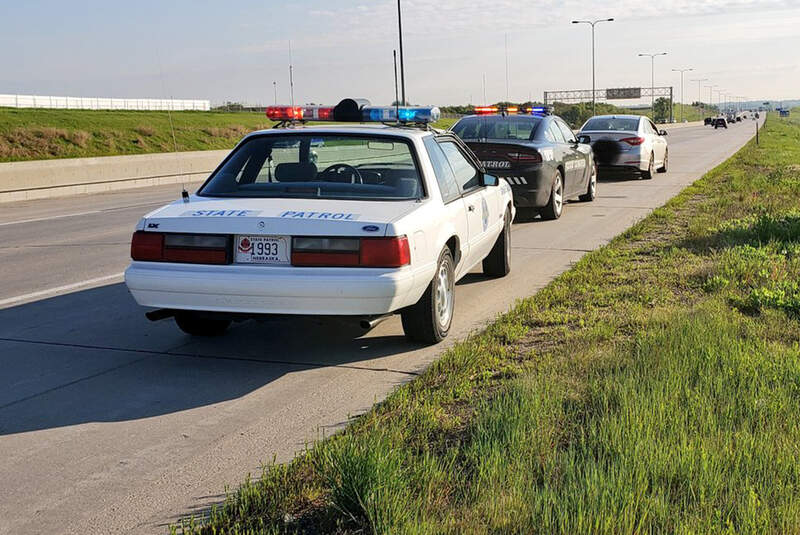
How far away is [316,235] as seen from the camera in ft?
18.0

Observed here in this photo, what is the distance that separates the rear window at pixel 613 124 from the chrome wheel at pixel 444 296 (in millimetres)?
15786

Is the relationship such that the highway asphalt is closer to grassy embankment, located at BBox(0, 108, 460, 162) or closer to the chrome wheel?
the chrome wheel

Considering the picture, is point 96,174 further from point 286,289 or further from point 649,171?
point 286,289

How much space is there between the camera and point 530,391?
4.72 meters

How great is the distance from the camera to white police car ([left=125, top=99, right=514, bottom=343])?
549 cm

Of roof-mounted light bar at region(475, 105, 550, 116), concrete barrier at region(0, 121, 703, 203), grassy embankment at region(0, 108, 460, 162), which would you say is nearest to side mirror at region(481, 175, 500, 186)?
roof-mounted light bar at region(475, 105, 550, 116)

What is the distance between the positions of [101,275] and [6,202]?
13878mm

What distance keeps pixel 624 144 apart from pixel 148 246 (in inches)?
661

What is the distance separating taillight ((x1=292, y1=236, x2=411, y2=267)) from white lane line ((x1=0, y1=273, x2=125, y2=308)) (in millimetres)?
3636

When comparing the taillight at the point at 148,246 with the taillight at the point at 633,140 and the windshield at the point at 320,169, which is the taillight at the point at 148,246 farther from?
the taillight at the point at 633,140

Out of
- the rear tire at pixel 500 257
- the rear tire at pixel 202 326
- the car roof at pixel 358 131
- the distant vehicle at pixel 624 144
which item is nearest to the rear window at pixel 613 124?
the distant vehicle at pixel 624 144

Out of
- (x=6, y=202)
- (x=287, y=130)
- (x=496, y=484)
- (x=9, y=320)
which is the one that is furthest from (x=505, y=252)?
(x=6, y=202)

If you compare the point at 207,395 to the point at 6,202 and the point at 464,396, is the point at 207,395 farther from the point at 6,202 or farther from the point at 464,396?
the point at 6,202

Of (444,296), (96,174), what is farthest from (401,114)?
(96,174)
